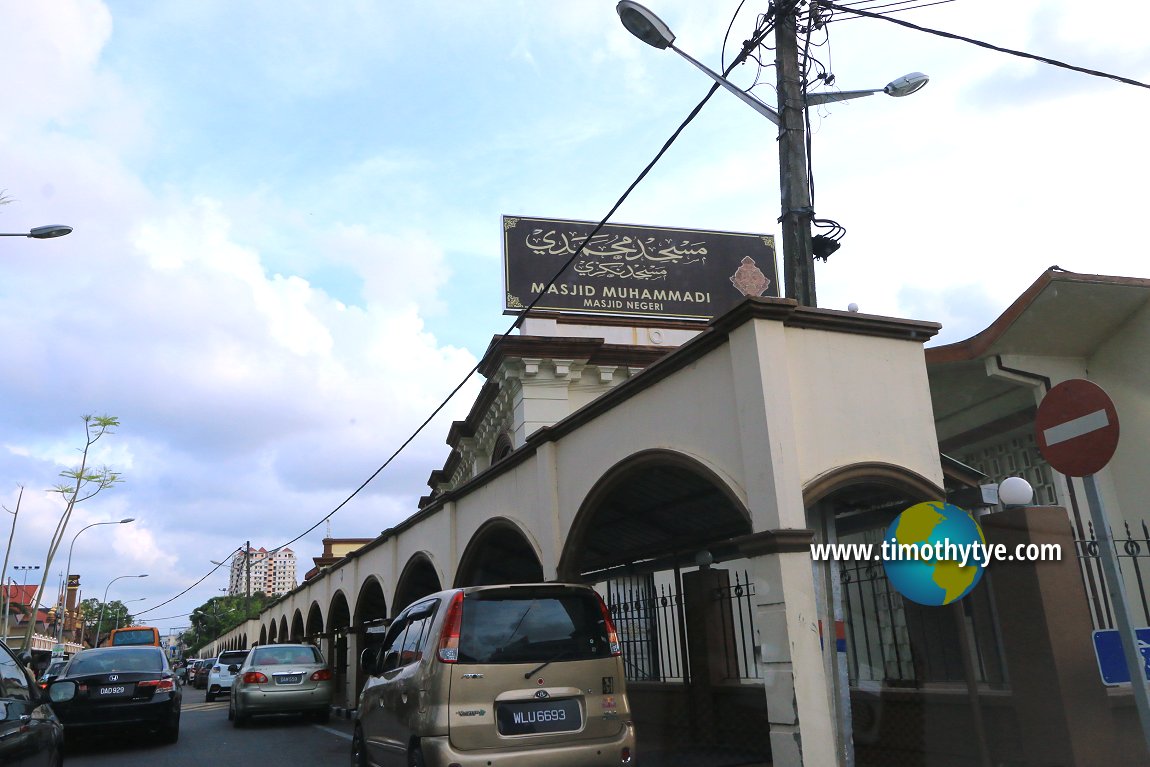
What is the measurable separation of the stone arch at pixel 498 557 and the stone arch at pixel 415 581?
1.13 meters

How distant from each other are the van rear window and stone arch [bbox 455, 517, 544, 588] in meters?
4.15

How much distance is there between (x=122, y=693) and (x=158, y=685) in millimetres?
494

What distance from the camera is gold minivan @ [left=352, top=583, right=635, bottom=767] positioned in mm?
6176

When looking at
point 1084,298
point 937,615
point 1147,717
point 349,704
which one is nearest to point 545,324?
point 349,704

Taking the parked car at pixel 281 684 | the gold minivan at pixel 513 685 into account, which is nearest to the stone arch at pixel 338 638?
the parked car at pixel 281 684

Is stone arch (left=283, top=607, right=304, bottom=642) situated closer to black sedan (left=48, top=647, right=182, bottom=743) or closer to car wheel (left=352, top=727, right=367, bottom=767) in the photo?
black sedan (left=48, top=647, right=182, bottom=743)

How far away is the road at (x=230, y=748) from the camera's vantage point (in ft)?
35.8

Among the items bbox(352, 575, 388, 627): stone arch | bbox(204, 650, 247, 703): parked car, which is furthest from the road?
bbox(204, 650, 247, 703): parked car

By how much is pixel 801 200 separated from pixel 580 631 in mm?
4696

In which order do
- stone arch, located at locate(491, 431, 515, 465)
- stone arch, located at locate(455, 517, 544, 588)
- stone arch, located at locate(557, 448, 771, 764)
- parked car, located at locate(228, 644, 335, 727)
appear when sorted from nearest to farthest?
1. stone arch, located at locate(557, 448, 771, 764)
2. stone arch, located at locate(455, 517, 544, 588)
3. parked car, located at locate(228, 644, 335, 727)
4. stone arch, located at locate(491, 431, 515, 465)

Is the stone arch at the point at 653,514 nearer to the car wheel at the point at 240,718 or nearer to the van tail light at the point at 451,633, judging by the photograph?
the van tail light at the point at 451,633

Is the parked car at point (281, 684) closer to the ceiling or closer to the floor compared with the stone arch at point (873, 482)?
closer to the floor

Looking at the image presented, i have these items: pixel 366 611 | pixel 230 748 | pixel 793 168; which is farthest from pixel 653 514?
pixel 366 611

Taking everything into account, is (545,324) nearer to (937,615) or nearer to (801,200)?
(801,200)
